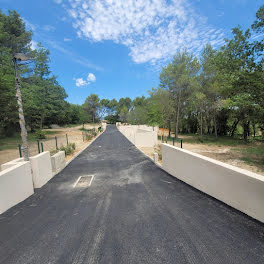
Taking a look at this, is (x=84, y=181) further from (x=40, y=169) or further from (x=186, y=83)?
(x=186, y=83)

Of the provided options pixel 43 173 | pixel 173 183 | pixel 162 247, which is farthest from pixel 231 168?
pixel 43 173

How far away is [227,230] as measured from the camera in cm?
266

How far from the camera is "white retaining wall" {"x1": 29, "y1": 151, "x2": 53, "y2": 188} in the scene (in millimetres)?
4736

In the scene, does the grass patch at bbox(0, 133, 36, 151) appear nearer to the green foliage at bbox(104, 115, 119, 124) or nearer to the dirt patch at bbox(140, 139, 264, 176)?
the dirt patch at bbox(140, 139, 264, 176)

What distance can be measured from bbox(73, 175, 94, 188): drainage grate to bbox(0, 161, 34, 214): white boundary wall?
1.47 meters

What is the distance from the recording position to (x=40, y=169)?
194 inches

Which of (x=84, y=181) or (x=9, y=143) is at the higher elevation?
(x=9, y=143)

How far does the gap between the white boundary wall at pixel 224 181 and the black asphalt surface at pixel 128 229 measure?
8.5 inches

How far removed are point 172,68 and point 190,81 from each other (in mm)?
3310

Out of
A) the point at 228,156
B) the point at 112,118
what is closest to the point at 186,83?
the point at 228,156

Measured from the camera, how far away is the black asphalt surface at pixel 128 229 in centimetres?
219

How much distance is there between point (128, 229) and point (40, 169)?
408cm

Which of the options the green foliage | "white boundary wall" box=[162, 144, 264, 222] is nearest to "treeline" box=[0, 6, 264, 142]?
"white boundary wall" box=[162, 144, 264, 222]

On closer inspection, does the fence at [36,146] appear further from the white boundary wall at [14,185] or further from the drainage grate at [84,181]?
the drainage grate at [84,181]
